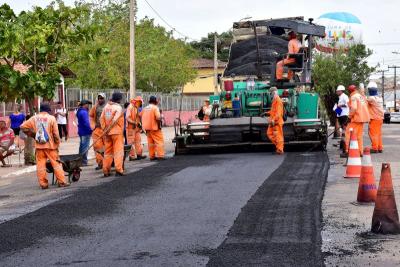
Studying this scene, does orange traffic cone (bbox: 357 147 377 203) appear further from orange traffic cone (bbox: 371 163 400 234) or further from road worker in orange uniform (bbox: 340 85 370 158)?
road worker in orange uniform (bbox: 340 85 370 158)

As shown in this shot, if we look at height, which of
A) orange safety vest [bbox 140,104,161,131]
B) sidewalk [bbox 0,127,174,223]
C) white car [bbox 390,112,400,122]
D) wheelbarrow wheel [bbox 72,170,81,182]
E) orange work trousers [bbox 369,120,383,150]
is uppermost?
orange safety vest [bbox 140,104,161,131]

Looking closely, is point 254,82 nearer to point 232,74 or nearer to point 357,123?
point 232,74

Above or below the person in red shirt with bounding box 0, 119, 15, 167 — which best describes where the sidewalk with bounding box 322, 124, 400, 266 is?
below

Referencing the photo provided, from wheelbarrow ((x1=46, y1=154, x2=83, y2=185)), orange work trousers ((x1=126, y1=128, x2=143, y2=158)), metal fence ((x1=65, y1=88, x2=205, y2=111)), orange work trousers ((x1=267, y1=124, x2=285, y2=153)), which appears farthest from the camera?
metal fence ((x1=65, y1=88, x2=205, y2=111))

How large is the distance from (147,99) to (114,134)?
27428 mm

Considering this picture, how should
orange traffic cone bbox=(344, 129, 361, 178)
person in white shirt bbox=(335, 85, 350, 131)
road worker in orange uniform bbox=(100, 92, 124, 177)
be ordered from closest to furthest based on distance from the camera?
orange traffic cone bbox=(344, 129, 361, 178)
road worker in orange uniform bbox=(100, 92, 124, 177)
person in white shirt bbox=(335, 85, 350, 131)

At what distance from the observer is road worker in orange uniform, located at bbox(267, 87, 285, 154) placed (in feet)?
56.6

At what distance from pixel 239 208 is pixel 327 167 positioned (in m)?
5.44

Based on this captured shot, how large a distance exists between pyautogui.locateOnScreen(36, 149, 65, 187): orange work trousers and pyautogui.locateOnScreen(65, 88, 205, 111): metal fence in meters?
4.73

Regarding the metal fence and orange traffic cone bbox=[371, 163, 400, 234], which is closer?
orange traffic cone bbox=[371, 163, 400, 234]

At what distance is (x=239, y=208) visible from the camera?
948 centimetres

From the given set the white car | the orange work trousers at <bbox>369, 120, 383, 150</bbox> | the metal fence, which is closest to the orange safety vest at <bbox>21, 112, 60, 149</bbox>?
the metal fence

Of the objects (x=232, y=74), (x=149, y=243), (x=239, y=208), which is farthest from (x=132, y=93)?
(x=149, y=243)

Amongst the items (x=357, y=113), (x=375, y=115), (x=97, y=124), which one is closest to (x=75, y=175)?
(x=97, y=124)
